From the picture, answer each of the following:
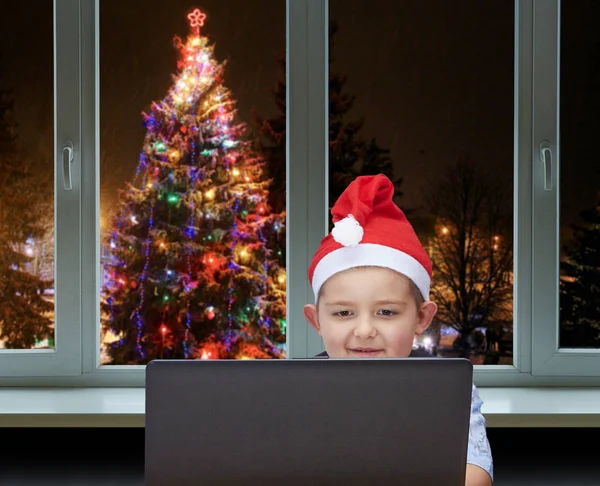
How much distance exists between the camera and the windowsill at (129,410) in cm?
174

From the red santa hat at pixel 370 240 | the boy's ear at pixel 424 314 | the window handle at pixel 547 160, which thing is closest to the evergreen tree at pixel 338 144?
the window handle at pixel 547 160


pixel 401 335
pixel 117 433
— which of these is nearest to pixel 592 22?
pixel 401 335

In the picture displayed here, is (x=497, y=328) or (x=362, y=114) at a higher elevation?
(x=362, y=114)

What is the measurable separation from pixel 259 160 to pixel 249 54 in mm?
451

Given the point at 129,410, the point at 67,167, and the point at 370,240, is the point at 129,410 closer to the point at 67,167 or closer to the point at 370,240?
the point at 67,167

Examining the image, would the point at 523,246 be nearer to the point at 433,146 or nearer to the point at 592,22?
the point at 433,146

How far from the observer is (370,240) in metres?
1.12

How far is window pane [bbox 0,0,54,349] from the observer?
7.66 feet

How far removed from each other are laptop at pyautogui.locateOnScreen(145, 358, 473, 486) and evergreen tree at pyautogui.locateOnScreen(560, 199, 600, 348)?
1799mm

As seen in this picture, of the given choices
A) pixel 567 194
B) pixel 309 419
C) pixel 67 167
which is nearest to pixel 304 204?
pixel 67 167

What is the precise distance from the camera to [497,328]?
251cm

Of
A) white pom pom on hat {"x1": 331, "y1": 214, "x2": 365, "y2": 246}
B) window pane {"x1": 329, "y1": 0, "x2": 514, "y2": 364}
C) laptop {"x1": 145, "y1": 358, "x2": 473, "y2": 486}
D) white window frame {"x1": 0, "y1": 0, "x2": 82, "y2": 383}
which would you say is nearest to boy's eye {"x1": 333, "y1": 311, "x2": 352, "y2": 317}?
white pom pom on hat {"x1": 331, "y1": 214, "x2": 365, "y2": 246}

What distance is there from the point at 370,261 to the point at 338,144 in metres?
1.41

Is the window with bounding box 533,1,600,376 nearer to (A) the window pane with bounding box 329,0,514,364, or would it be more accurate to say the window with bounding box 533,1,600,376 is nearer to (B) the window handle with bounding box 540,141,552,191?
(B) the window handle with bounding box 540,141,552,191
